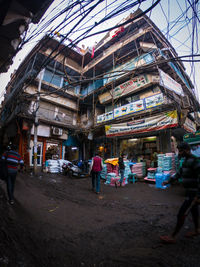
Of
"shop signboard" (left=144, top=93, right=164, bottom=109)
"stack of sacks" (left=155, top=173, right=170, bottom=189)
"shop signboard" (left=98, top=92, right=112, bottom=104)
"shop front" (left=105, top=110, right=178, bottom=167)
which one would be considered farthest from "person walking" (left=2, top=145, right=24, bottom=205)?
"shop signboard" (left=98, top=92, right=112, bottom=104)

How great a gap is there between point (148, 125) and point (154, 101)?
1.95 meters

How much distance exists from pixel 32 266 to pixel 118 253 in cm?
122

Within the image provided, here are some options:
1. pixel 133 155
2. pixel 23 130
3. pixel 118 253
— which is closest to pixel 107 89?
pixel 133 155

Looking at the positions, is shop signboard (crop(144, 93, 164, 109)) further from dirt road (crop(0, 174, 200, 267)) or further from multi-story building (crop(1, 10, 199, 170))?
dirt road (crop(0, 174, 200, 267))

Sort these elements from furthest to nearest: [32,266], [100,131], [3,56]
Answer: [100,131] → [3,56] → [32,266]

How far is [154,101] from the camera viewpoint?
32.3ft

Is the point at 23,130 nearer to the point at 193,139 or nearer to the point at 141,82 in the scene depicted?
the point at 141,82

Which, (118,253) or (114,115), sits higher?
(114,115)

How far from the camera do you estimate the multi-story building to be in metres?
9.83

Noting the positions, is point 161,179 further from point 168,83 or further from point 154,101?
point 168,83

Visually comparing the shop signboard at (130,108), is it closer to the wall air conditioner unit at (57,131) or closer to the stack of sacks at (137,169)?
the stack of sacks at (137,169)

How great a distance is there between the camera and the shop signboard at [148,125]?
8.44 metres

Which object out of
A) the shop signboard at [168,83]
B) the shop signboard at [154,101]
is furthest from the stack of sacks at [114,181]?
the shop signboard at [168,83]

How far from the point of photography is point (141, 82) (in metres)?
11.8
